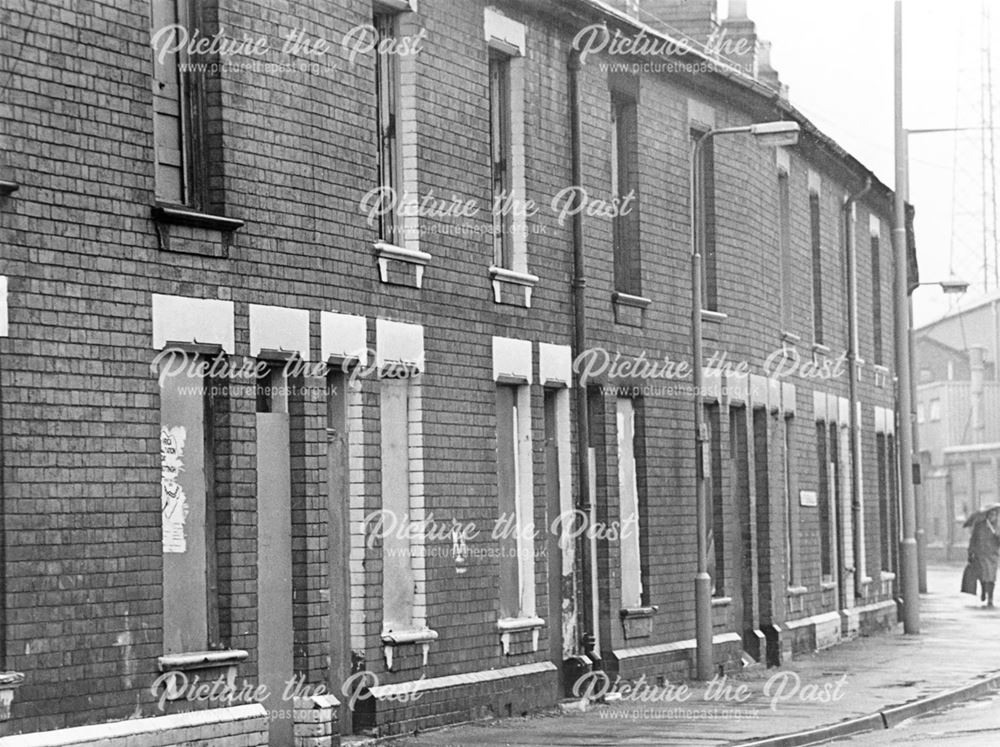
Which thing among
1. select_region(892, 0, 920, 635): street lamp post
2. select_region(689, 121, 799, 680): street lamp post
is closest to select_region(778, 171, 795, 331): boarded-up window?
select_region(892, 0, 920, 635): street lamp post

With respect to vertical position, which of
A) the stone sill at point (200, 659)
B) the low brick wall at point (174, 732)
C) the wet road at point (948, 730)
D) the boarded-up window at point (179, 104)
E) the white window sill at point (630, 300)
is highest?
the boarded-up window at point (179, 104)

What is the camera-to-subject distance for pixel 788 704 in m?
20.1

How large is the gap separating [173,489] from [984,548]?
89.0 ft

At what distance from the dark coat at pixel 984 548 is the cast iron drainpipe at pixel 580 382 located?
19164 millimetres

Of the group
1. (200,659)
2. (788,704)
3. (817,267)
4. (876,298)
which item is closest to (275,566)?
(200,659)

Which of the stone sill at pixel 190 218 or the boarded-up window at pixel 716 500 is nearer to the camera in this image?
the stone sill at pixel 190 218

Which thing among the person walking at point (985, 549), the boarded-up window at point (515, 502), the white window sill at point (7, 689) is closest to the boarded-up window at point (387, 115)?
the boarded-up window at point (515, 502)

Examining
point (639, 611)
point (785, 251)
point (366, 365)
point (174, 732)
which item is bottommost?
point (174, 732)

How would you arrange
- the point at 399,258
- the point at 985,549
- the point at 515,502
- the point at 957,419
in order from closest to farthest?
the point at 399,258 → the point at 515,502 → the point at 985,549 → the point at 957,419

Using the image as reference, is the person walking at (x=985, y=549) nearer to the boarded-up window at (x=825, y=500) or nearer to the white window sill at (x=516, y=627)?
the boarded-up window at (x=825, y=500)

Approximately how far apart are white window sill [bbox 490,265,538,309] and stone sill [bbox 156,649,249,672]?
5.52 metres

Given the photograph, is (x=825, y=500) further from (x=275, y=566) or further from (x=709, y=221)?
(x=275, y=566)

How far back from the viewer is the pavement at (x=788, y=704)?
1695cm

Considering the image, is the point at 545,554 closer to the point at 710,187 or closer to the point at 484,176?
the point at 484,176
